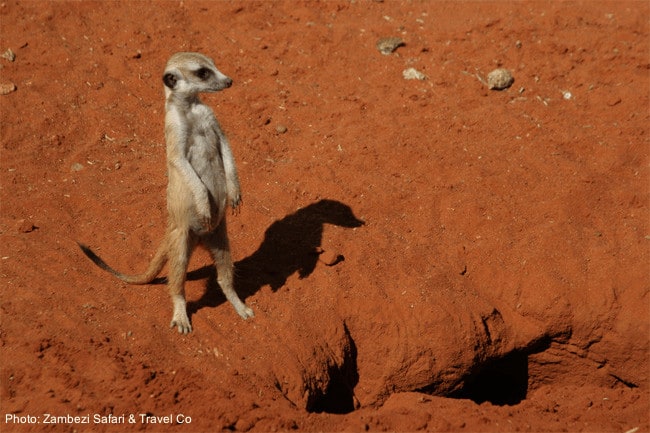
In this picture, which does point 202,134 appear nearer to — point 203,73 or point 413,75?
point 203,73

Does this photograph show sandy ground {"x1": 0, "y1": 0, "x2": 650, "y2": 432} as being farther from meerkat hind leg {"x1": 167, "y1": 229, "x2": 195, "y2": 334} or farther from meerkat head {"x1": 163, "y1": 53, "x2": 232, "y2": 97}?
meerkat head {"x1": 163, "y1": 53, "x2": 232, "y2": 97}

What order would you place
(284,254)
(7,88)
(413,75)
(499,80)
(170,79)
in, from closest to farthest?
(170,79), (284,254), (7,88), (499,80), (413,75)

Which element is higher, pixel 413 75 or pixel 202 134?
pixel 202 134

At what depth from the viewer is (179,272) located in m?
4.32

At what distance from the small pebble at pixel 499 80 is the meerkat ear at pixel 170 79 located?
396 cm

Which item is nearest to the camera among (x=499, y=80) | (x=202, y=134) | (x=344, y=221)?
(x=202, y=134)

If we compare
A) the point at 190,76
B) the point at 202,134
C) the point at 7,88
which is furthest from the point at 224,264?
the point at 7,88

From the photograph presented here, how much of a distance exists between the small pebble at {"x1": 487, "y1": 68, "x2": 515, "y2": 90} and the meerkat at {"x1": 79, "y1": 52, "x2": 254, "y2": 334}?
11.8 feet

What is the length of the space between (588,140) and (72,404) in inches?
197

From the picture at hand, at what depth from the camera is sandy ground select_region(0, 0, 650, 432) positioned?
165 inches

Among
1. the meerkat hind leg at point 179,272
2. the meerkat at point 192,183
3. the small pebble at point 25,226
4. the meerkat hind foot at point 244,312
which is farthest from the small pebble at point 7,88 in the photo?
the meerkat hind foot at point 244,312

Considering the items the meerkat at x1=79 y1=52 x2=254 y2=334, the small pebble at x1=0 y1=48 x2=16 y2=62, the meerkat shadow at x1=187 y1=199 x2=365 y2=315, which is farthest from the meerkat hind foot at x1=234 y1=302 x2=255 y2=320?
the small pebble at x1=0 y1=48 x2=16 y2=62

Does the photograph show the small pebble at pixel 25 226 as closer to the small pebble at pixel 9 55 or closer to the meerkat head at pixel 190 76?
the meerkat head at pixel 190 76

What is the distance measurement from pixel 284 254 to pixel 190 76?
1635mm
